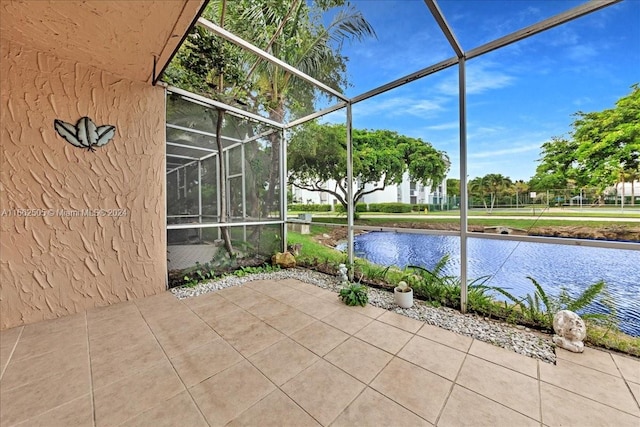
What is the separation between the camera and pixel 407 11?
2617 millimetres

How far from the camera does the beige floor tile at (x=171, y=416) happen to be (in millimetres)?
1337

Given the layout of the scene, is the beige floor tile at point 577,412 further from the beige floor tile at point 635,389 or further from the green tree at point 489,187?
the green tree at point 489,187

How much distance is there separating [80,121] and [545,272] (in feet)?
17.5

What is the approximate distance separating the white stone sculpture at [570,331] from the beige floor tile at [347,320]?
160 cm

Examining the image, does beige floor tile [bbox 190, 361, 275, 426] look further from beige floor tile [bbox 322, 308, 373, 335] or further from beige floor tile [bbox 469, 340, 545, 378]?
beige floor tile [bbox 469, 340, 545, 378]

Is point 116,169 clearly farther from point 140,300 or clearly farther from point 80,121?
point 140,300

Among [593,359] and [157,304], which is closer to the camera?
[593,359]

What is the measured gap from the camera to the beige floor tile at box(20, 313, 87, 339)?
7.52 feet

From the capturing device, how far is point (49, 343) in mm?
2125

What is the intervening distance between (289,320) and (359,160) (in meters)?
2.81

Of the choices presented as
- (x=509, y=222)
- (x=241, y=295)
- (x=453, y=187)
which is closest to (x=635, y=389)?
(x=509, y=222)

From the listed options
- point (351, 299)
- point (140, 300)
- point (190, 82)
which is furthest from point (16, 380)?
point (190, 82)

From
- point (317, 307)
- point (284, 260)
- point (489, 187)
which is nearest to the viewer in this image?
point (489, 187)

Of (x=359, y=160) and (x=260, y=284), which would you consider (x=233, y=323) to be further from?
(x=359, y=160)
